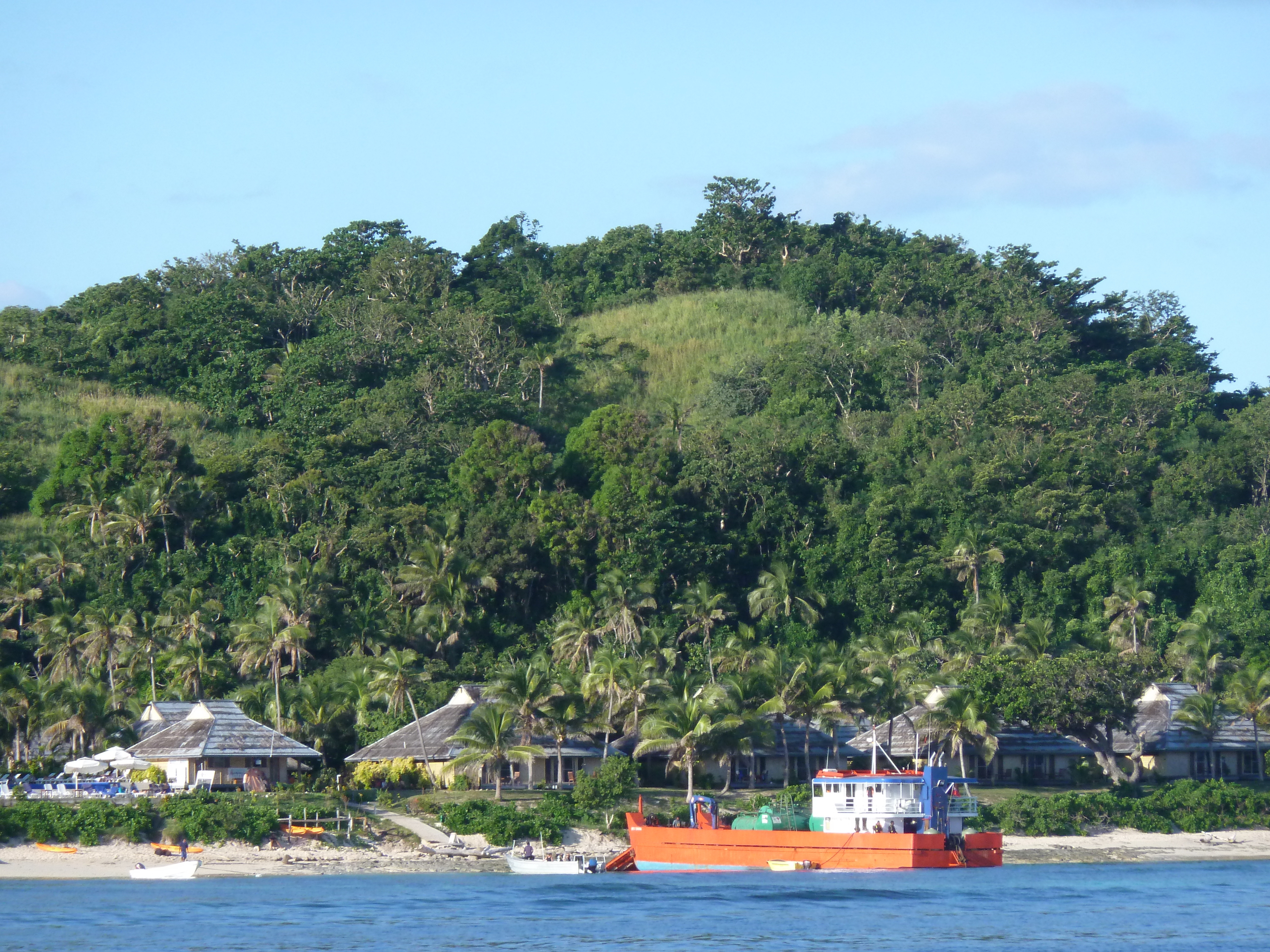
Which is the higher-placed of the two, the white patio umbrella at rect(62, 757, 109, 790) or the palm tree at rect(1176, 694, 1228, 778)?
the palm tree at rect(1176, 694, 1228, 778)

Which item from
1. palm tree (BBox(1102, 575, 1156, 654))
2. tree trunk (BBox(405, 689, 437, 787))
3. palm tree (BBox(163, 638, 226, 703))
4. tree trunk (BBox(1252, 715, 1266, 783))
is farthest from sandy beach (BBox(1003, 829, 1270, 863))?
palm tree (BBox(163, 638, 226, 703))

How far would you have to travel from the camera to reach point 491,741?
5769cm

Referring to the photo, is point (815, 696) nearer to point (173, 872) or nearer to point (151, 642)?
Result: point (173, 872)

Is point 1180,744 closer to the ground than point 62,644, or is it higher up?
closer to the ground

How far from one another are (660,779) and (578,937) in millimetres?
23250

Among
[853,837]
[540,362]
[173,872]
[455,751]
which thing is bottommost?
[173,872]

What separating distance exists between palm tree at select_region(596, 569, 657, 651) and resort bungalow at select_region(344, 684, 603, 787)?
738cm

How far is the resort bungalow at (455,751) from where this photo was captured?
198ft

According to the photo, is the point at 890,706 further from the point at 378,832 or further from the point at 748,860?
the point at 378,832

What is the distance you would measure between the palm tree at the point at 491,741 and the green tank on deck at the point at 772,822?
335 inches

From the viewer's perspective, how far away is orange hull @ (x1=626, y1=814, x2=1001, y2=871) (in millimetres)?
50719

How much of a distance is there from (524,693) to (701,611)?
14857 mm

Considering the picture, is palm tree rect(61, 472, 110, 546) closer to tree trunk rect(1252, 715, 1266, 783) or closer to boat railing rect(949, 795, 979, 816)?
boat railing rect(949, 795, 979, 816)

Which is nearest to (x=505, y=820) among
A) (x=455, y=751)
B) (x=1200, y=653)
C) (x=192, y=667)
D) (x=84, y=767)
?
(x=455, y=751)
